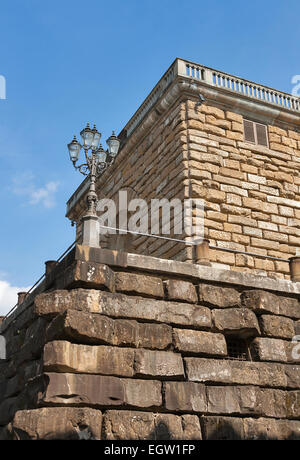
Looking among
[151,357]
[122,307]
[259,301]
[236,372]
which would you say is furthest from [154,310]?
[259,301]

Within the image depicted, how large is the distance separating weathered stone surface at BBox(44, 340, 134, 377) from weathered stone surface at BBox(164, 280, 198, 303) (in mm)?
1178

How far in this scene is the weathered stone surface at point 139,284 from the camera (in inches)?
298

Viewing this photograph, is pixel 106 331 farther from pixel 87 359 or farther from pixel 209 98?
pixel 209 98

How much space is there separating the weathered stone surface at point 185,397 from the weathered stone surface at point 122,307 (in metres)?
0.90

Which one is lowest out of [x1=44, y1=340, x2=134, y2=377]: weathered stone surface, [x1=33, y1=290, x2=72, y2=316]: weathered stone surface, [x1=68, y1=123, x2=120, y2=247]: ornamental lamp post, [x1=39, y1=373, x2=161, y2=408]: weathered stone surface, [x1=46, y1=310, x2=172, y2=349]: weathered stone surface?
[x1=39, y1=373, x2=161, y2=408]: weathered stone surface

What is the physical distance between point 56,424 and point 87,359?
0.87 metres

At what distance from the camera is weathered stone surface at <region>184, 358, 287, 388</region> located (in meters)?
7.41

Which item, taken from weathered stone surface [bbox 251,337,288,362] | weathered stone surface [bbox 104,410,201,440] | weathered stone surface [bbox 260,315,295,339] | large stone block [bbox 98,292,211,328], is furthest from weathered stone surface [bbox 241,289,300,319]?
weathered stone surface [bbox 104,410,201,440]

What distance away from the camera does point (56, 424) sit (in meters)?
6.34

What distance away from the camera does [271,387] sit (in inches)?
307

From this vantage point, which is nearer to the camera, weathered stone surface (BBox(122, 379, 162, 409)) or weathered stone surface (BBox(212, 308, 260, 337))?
weathered stone surface (BBox(122, 379, 162, 409))

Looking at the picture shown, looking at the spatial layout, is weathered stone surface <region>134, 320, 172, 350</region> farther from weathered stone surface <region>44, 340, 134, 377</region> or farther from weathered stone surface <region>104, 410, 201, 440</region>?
weathered stone surface <region>104, 410, 201, 440</region>

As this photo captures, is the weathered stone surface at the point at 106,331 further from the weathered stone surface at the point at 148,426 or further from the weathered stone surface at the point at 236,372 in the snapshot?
the weathered stone surface at the point at 148,426

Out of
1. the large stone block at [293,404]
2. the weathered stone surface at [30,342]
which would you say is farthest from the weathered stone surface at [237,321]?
the weathered stone surface at [30,342]
